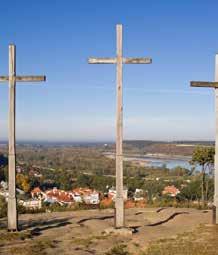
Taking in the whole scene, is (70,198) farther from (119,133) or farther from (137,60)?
(137,60)

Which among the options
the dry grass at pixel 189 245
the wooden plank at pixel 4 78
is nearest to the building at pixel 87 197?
the dry grass at pixel 189 245

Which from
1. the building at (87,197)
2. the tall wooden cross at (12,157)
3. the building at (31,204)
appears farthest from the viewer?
the building at (87,197)

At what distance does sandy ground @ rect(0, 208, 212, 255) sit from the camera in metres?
7.85

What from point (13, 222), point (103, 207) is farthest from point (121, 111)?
point (103, 207)

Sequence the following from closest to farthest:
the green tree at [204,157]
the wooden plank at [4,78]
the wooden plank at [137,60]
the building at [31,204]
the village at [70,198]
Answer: the wooden plank at [137,60] < the wooden plank at [4,78] < the building at [31,204] < the village at [70,198] < the green tree at [204,157]

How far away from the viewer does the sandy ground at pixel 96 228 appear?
7.85 meters

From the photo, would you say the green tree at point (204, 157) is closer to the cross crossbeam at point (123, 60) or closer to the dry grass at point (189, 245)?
the dry grass at point (189, 245)

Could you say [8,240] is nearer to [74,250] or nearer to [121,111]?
[74,250]

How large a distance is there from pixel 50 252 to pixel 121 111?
3.33 meters

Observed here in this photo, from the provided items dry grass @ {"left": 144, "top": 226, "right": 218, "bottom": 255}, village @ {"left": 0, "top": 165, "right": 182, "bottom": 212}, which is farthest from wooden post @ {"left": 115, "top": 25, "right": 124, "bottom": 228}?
village @ {"left": 0, "top": 165, "right": 182, "bottom": 212}

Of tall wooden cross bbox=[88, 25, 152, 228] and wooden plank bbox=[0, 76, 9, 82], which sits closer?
tall wooden cross bbox=[88, 25, 152, 228]

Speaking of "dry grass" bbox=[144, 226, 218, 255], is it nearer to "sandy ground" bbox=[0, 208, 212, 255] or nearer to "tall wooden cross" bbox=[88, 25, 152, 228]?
"sandy ground" bbox=[0, 208, 212, 255]

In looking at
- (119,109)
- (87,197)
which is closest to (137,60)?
(119,109)

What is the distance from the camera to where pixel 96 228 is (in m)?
9.55
